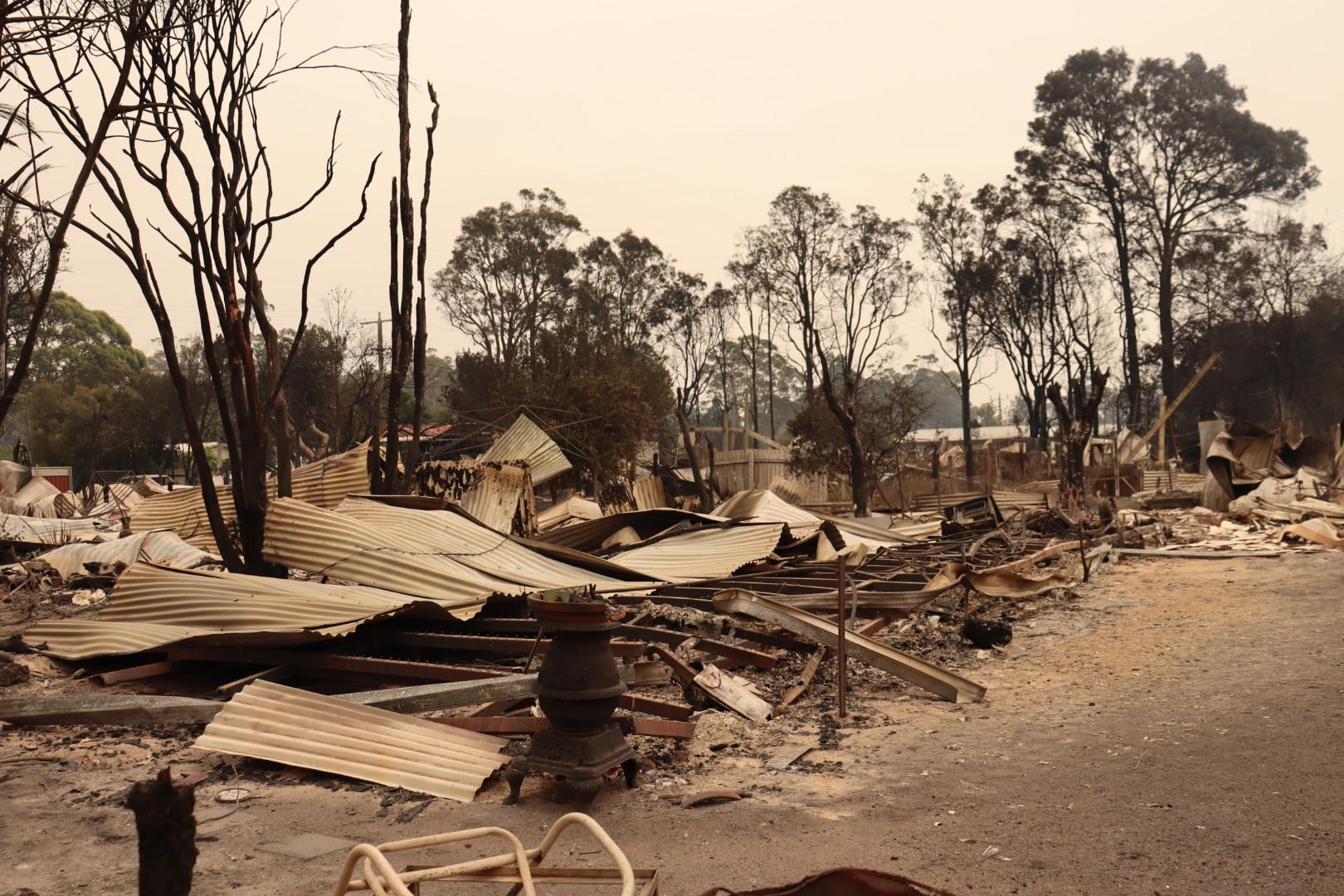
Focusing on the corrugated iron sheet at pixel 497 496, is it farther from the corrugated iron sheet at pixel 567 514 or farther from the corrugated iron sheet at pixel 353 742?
the corrugated iron sheet at pixel 353 742

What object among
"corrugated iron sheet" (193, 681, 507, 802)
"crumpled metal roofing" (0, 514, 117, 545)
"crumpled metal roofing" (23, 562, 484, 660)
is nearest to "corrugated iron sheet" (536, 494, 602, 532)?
"crumpled metal roofing" (0, 514, 117, 545)

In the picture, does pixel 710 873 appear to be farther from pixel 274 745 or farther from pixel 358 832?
pixel 274 745

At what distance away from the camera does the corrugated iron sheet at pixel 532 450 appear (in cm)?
1399

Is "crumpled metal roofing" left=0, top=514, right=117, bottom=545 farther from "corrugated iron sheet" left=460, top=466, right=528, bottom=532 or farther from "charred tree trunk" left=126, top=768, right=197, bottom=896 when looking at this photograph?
"charred tree trunk" left=126, top=768, right=197, bottom=896

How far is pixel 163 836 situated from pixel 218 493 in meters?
10.4

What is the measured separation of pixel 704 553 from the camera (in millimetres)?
9516

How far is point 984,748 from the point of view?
4.50m

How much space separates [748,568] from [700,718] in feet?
15.9

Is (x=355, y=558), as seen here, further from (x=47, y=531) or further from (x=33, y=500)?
(x=33, y=500)

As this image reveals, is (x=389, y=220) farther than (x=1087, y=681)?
Yes

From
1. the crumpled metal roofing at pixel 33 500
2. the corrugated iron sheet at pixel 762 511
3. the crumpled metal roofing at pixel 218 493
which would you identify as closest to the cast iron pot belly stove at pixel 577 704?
the corrugated iron sheet at pixel 762 511

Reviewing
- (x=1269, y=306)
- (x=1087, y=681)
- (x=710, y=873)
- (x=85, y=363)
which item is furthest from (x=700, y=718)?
(x=85, y=363)

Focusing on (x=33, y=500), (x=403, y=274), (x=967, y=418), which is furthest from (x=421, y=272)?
(x=967, y=418)

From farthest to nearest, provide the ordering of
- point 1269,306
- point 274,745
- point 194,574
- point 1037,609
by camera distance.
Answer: point 1269,306 → point 1037,609 → point 194,574 → point 274,745
